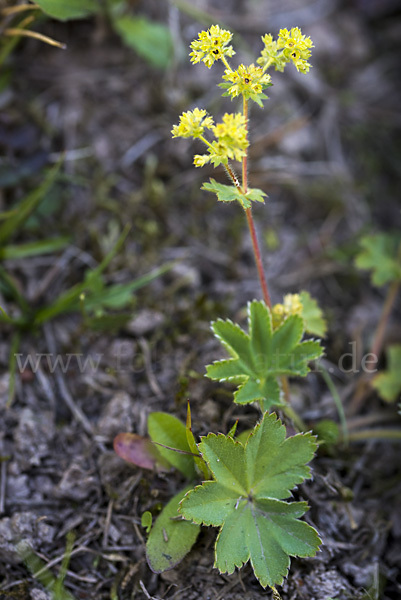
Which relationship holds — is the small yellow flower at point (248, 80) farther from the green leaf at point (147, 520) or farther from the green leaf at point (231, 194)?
the green leaf at point (147, 520)

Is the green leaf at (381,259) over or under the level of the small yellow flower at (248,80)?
under

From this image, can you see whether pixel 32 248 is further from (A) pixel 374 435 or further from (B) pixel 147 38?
(A) pixel 374 435

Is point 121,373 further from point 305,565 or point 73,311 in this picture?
point 305,565

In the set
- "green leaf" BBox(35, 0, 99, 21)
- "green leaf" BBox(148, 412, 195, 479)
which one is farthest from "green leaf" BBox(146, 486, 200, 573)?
"green leaf" BBox(35, 0, 99, 21)

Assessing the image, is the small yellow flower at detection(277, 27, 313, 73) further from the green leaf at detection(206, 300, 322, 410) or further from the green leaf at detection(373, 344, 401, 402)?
the green leaf at detection(373, 344, 401, 402)

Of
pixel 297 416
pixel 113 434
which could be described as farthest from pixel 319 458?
pixel 113 434

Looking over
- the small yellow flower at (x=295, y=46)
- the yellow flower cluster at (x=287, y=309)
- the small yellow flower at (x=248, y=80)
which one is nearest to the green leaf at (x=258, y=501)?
the yellow flower cluster at (x=287, y=309)
